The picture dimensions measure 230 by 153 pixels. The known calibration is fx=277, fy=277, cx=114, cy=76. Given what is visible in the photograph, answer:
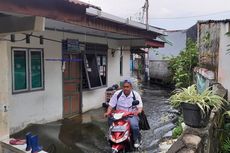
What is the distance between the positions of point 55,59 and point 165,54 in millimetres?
15367

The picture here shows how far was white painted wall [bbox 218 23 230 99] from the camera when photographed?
712 centimetres

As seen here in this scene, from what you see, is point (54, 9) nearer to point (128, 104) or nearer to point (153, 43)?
point (128, 104)

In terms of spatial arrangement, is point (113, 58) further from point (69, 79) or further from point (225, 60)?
point (225, 60)

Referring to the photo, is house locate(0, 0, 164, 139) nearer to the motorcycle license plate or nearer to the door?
the door

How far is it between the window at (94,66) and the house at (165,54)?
9693 millimetres

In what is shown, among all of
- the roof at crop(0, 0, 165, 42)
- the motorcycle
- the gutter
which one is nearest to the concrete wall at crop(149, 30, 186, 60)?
the gutter

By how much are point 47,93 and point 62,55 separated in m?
1.38

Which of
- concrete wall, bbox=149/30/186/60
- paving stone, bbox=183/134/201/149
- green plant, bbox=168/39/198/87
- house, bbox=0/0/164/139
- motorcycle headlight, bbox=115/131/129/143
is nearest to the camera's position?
paving stone, bbox=183/134/201/149

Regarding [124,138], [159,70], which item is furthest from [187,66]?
[159,70]

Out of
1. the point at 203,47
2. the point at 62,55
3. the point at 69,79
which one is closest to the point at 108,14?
the point at 62,55

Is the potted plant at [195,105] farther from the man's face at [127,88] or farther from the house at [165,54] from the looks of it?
the house at [165,54]

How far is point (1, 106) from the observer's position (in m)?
4.47

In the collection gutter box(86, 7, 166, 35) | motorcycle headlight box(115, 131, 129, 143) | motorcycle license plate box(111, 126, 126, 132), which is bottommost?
motorcycle headlight box(115, 131, 129, 143)

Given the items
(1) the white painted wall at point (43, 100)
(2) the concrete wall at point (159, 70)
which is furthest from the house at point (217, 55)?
(2) the concrete wall at point (159, 70)
